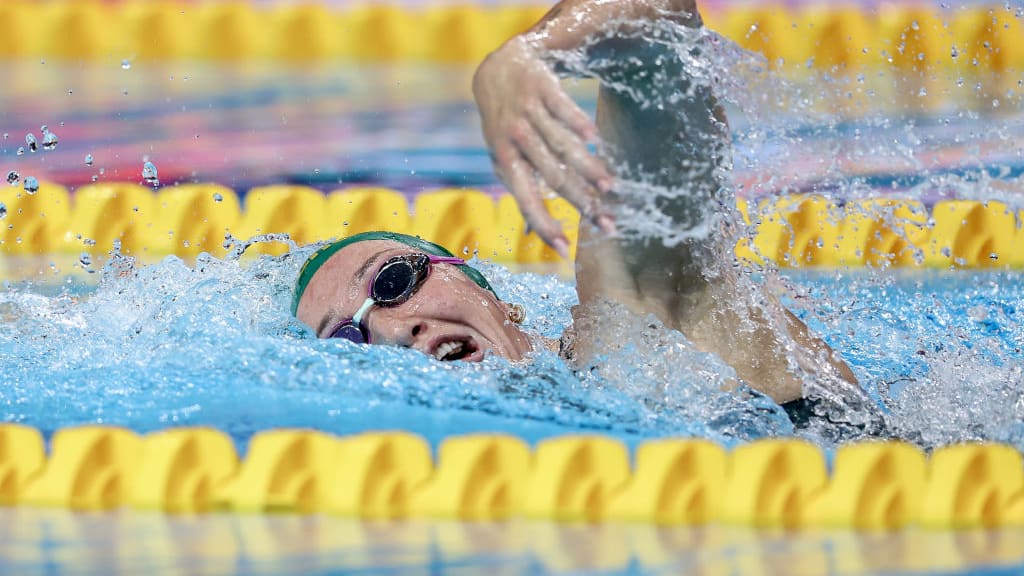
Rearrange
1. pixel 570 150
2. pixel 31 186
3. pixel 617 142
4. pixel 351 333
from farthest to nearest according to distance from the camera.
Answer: pixel 31 186 < pixel 351 333 < pixel 617 142 < pixel 570 150

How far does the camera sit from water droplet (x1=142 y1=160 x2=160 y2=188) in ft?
13.6

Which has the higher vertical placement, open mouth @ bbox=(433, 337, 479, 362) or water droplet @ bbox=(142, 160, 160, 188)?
water droplet @ bbox=(142, 160, 160, 188)

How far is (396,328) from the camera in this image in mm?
2174

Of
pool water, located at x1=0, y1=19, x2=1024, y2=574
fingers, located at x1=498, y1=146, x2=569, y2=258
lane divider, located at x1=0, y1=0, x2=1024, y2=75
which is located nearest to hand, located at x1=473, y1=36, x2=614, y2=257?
fingers, located at x1=498, y1=146, x2=569, y2=258

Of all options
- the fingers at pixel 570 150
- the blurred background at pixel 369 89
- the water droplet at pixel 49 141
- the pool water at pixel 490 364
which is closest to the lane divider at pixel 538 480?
the pool water at pixel 490 364

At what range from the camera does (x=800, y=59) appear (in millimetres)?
4629

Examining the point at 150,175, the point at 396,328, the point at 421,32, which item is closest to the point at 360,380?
the point at 396,328

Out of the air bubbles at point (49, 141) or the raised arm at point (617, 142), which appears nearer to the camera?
the raised arm at point (617, 142)

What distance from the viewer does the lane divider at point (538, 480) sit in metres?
1.62

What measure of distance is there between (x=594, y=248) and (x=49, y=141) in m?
2.75

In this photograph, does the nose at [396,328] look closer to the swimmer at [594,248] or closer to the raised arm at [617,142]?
the swimmer at [594,248]

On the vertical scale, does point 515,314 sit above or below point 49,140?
below

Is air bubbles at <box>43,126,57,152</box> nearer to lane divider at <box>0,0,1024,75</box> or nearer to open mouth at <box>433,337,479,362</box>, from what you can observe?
lane divider at <box>0,0,1024,75</box>

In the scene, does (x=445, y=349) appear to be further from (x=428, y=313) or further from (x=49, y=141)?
(x=49, y=141)
